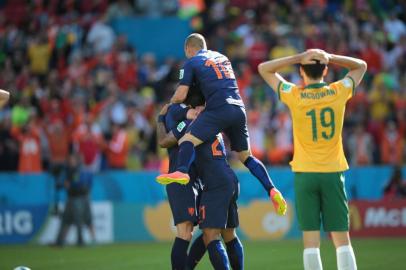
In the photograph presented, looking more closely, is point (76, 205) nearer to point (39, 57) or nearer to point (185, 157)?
point (39, 57)

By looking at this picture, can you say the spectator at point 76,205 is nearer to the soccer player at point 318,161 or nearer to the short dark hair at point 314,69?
the soccer player at point 318,161

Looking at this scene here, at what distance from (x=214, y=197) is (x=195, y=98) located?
1232 mm

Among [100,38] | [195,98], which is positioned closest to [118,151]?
[100,38]

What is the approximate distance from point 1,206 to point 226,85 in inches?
420

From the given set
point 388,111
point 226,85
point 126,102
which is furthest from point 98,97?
point 226,85

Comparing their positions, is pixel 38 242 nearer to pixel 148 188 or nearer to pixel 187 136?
pixel 148 188

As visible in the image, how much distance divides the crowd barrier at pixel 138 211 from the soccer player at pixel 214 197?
9440 millimetres

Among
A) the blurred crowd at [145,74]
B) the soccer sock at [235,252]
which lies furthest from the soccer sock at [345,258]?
the blurred crowd at [145,74]

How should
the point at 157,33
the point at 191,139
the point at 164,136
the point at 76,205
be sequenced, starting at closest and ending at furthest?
the point at 191,139 → the point at 164,136 → the point at 76,205 → the point at 157,33

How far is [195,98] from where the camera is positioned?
11.0 m

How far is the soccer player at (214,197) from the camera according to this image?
10453 millimetres

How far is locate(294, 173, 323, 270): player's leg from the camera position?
9859 millimetres

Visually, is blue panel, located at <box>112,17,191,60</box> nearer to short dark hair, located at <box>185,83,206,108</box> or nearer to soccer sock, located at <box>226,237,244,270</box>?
short dark hair, located at <box>185,83,206,108</box>

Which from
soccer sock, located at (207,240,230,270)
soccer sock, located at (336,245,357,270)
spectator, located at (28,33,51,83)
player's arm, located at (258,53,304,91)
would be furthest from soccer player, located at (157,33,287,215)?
spectator, located at (28,33,51,83)
